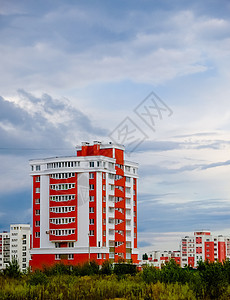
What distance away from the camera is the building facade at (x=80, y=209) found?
70.5m

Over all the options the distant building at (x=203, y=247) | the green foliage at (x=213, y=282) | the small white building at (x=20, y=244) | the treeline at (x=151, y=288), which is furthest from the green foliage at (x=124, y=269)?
the distant building at (x=203, y=247)

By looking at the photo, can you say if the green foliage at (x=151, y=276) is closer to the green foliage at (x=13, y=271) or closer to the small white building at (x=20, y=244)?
the green foliage at (x=13, y=271)

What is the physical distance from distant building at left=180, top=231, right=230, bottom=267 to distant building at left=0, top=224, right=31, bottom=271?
40.1 meters

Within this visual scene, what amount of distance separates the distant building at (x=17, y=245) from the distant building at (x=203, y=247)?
4011 cm

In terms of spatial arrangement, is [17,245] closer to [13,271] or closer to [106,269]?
[106,269]

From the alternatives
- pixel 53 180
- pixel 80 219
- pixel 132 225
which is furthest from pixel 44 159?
pixel 132 225

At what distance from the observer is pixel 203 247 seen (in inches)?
5630

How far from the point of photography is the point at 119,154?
77.4 meters

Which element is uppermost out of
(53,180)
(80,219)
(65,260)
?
(53,180)

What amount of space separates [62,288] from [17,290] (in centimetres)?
230

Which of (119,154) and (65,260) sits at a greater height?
(119,154)

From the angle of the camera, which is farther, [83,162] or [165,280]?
[83,162]

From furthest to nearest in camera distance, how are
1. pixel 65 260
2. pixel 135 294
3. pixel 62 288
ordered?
pixel 65 260, pixel 62 288, pixel 135 294

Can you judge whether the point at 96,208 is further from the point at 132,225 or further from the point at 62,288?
the point at 62,288
